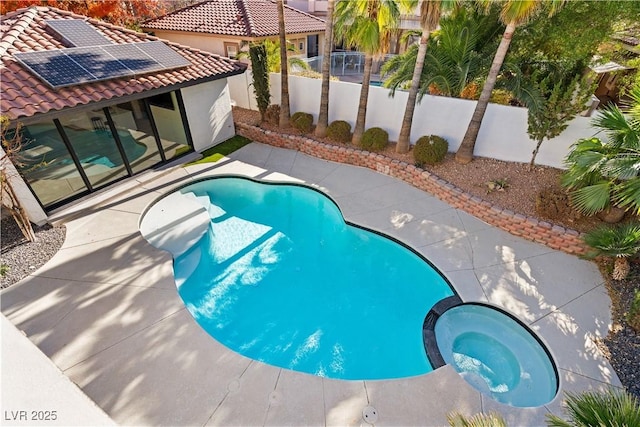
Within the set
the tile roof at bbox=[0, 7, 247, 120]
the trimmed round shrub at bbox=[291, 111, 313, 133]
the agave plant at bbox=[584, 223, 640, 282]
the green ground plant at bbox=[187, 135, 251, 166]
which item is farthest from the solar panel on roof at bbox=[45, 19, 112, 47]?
the agave plant at bbox=[584, 223, 640, 282]

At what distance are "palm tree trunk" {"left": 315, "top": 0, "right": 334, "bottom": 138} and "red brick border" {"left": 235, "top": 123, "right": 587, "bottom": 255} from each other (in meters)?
0.78

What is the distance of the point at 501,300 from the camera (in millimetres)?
7738

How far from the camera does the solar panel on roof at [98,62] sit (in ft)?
33.1

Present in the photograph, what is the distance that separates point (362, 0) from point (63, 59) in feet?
32.5

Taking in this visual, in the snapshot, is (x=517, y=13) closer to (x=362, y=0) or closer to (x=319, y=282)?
(x=362, y=0)

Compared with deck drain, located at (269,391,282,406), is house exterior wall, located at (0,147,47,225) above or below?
above

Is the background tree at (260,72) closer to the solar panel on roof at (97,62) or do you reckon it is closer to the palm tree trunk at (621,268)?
the solar panel on roof at (97,62)

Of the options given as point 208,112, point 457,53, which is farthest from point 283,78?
point 457,53

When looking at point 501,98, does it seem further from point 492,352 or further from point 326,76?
point 492,352

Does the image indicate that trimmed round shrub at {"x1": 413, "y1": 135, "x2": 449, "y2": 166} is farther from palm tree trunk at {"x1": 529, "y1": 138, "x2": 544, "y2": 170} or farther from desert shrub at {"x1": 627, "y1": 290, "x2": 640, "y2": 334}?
desert shrub at {"x1": 627, "y1": 290, "x2": 640, "y2": 334}

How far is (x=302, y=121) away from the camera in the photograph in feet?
48.2

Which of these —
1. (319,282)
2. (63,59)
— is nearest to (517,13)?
(319,282)

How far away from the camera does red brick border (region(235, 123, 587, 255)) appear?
29.9ft

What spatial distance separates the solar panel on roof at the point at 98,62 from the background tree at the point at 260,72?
5297mm
